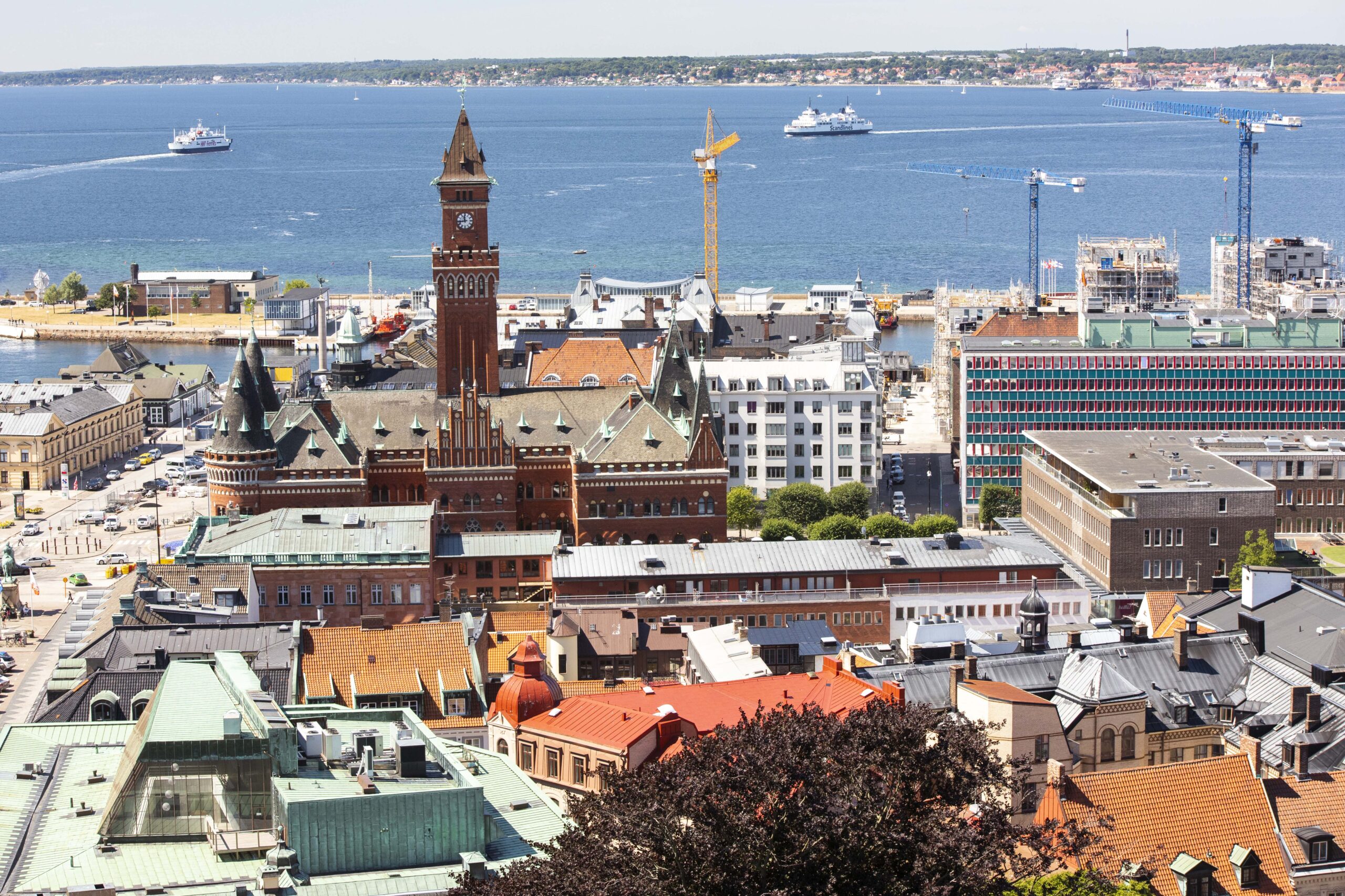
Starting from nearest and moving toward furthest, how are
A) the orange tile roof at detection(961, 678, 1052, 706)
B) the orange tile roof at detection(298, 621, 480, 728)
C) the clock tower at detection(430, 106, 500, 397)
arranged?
the orange tile roof at detection(961, 678, 1052, 706) → the orange tile roof at detection(298, 621, 480, 728) → the clock tower at detection(430, 106, 500, 397)

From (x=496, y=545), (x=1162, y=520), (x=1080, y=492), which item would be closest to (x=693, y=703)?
(x=496, y=545)

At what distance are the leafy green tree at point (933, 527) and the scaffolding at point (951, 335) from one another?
2854cm

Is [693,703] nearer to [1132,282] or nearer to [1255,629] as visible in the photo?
[1255,629]

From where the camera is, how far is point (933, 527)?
10431 centimetres

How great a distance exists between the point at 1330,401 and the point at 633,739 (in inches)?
3250

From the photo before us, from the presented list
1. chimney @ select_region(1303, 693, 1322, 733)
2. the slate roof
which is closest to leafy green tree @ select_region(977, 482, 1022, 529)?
chimney @ select_region(1303, 693, 1322, 733)

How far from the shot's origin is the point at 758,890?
38.2m

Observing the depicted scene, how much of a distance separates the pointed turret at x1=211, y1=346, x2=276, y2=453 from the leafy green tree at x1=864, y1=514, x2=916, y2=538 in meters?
28.7

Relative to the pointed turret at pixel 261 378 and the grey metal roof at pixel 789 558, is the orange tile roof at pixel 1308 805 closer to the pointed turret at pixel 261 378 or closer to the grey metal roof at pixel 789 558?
the grey metal roof at pixel 789 558

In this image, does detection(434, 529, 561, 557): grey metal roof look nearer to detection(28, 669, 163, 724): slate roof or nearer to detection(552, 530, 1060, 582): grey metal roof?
detection(552, 530, 1060, 582): grey metal roof

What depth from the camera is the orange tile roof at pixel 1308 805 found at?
2058 inches

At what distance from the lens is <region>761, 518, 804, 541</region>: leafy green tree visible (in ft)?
347

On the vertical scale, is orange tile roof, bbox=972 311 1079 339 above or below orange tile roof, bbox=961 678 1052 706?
above

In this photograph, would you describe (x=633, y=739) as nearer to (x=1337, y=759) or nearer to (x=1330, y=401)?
(x=1337, y=759)
